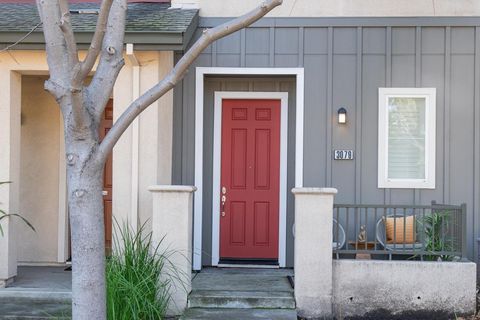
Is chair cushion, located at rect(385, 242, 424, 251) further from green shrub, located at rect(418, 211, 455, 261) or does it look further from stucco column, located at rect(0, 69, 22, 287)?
stucco column, located at rect(0, 69, 22, 287)

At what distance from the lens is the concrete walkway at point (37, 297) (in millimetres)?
6609

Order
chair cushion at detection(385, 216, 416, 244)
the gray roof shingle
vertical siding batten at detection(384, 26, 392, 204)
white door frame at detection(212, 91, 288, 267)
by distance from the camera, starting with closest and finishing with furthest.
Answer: the gray roof shingle < chair cushion at detection(385, 216, 416, 244) < vertical siding batten at detection(384, 26, 392, 204) < white door frame at detection(212, 91, 288, 267)

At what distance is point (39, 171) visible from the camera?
898cm

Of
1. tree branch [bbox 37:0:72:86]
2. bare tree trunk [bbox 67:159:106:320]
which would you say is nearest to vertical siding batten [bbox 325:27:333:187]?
bare tree trunk [bbox 67:159:106:320]

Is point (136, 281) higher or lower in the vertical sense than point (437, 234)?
lower

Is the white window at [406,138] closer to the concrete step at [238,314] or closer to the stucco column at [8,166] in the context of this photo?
the concrete step at [238,314]

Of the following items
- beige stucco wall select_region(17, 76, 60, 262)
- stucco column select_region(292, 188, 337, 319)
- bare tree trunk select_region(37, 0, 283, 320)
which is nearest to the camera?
bare tree trunk select_region(37, 0, 283, 320)

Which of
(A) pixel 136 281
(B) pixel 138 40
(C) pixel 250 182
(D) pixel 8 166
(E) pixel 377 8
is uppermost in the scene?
(E) pixel 377 8

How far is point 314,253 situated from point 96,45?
3.73 m

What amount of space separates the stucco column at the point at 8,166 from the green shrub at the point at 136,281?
1.43 m

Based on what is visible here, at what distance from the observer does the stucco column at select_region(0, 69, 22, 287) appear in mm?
7344

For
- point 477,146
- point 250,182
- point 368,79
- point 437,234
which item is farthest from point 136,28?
point 477,146

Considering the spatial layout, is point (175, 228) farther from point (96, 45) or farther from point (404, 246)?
point (96, 45)

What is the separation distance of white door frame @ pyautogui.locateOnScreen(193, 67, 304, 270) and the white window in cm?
110
